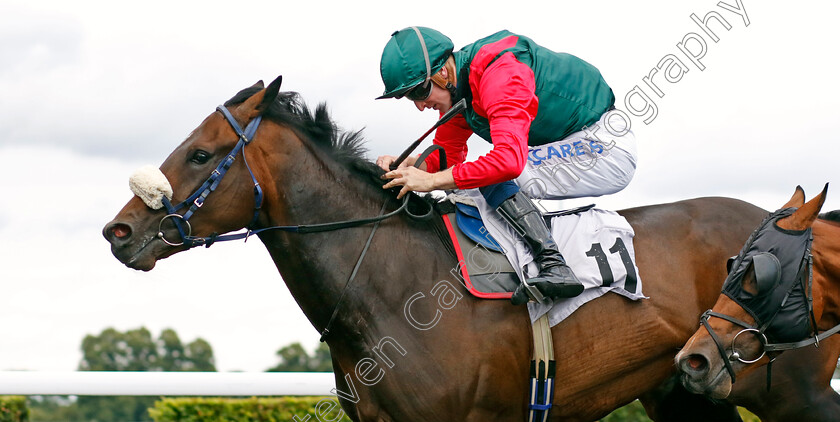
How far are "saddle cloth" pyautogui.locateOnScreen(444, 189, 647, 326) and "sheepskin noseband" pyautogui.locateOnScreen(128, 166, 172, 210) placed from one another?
4.08 feet

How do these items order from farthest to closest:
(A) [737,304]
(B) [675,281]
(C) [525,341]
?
(B) [675,281]
(C) [525,341]
(A) [737,304]

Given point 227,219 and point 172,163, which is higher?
point 172,163

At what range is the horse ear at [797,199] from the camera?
11.2ft

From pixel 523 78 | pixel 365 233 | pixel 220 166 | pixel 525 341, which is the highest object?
pixel 523 78

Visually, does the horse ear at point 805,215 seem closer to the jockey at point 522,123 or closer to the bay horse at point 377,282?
the bay horse at point 377,282

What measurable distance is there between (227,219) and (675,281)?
208 centimetres

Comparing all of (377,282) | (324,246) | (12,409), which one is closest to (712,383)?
(377,282)

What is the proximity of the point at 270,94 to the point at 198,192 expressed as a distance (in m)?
0.53

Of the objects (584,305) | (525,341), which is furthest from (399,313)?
(584,305)

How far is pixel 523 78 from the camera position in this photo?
340 cm

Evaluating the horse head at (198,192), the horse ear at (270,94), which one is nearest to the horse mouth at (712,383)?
the horse head at (198,192)

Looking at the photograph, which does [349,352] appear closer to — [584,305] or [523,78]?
[584,305]

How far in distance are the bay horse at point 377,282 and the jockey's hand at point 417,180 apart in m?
0.12

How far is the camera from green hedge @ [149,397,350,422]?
20.6 feet
